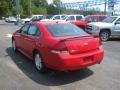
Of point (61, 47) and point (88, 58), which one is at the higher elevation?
point (61, 47)

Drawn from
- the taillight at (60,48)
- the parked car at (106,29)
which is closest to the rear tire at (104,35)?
the parked car at (106,29)

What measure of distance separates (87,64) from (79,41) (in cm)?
65

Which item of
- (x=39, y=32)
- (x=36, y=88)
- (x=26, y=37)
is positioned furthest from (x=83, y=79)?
(x=26, y=37)

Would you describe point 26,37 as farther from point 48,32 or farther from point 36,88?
point 36,88

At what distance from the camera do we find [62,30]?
26.5 feet

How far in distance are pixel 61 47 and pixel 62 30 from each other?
1.31 metres

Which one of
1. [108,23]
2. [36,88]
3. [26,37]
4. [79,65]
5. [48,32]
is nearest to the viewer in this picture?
[36,88]

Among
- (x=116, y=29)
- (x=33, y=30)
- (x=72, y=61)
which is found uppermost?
(x=33, y=30)

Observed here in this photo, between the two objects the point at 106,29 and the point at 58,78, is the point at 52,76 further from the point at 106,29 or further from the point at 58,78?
the point at 106,29

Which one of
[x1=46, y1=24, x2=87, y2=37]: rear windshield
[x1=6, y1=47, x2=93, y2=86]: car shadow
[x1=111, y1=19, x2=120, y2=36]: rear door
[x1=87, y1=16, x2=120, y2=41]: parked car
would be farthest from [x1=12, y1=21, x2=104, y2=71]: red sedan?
[x1=111, y1=19, x2=120, y2=36]: rear door

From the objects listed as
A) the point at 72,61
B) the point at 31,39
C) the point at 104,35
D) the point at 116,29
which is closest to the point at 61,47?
the point at 72,61

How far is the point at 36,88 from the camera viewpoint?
6.46m

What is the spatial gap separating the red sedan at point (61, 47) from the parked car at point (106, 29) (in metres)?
8.05

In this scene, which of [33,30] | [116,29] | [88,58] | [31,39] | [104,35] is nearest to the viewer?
[88,58]
